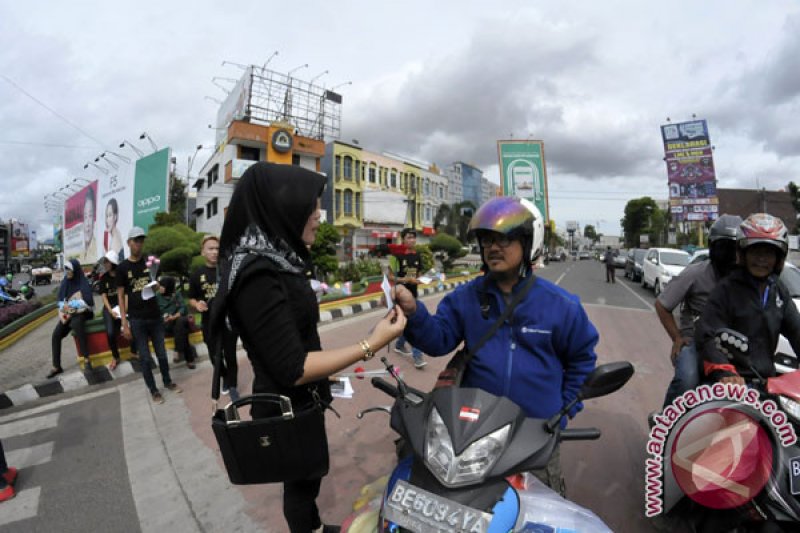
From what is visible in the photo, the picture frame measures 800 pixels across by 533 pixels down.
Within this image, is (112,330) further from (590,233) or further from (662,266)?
(590,233)

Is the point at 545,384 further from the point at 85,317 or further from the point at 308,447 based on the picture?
the point at 85,317

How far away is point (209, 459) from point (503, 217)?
3020mm

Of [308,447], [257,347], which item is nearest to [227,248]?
[257,347]

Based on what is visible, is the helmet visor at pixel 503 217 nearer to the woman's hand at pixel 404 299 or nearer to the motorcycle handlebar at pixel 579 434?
the woman's hand at pixel 404 299

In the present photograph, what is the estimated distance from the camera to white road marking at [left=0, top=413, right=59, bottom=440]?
3.94 metres

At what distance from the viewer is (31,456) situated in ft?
11.3

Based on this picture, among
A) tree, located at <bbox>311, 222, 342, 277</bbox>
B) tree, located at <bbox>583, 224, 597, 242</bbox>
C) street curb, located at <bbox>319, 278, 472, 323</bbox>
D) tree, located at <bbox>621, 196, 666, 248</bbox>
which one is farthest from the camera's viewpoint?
tree, located at <bbox>583, 224, 597, 242</bbox>

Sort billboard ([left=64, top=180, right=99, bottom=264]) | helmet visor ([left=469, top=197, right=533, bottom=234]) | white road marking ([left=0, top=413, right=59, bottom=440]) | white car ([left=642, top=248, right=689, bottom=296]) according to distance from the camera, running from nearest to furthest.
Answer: helmet visor ([left=469, top=197, right=533, bottom=234])
white road marking ([left=0, top=413, right=59, bottom=440])
white car ([left=642, top=248, right=689, bottom=296])
billboard ([left=64, top=180, right=99, bottom=264])

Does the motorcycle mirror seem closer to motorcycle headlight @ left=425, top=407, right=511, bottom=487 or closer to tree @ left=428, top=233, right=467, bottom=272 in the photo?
motorcycle headlight @ left=425, top=407, right=511, bottom=487

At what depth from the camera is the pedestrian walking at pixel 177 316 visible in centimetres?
577

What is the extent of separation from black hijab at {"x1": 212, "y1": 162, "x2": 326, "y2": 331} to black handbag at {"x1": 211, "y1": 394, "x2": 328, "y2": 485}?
338 mm

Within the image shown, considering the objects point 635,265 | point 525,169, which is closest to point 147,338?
point 635,265

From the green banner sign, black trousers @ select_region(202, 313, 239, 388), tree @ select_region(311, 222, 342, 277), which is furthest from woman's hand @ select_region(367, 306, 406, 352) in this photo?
the green banner sign

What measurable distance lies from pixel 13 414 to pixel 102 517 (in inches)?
114
